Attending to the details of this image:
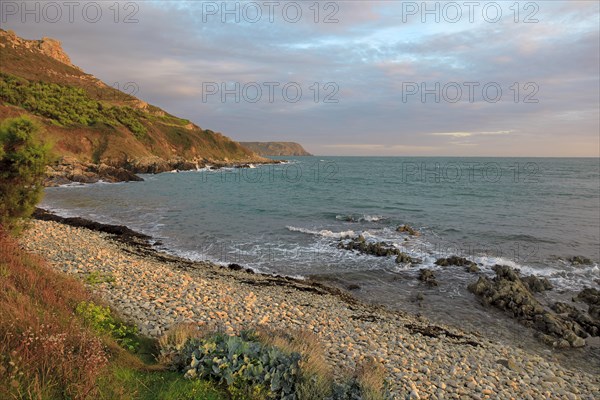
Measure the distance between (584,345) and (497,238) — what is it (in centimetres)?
1697

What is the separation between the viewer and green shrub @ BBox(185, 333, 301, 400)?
611cm

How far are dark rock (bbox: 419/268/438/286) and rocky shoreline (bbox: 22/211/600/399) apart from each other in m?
4.53

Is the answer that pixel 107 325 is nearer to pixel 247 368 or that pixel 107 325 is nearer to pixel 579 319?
pixel 247 368

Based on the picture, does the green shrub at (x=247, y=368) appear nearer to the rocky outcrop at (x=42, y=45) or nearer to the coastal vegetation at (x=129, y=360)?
the coastal vegetation at (x=129, y=360)

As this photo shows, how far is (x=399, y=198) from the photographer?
5094 centimetres

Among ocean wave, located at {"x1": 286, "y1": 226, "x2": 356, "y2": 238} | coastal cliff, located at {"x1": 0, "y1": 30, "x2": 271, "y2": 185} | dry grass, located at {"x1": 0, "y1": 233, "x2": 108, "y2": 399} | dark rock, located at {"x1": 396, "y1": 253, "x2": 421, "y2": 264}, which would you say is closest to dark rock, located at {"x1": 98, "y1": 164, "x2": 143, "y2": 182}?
coastal cliff, located at {"x1": 0, "y1": 30, "x2": 271, "y2": 185}

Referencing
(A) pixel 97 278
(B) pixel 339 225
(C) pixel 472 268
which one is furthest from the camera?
(B) pixel 339 225

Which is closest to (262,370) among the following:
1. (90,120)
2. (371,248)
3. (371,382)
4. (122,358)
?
(371,382)

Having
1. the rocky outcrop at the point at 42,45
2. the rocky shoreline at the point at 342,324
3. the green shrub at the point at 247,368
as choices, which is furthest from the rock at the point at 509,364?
the rocky outcrop at the point at 42,45

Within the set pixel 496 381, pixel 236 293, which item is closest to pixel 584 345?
pixel 496 381

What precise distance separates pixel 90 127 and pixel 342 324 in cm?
8605

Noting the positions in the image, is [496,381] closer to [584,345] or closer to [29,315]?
[584,345]

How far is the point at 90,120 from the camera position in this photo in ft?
277

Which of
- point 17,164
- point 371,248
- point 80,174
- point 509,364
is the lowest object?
point 509,364
